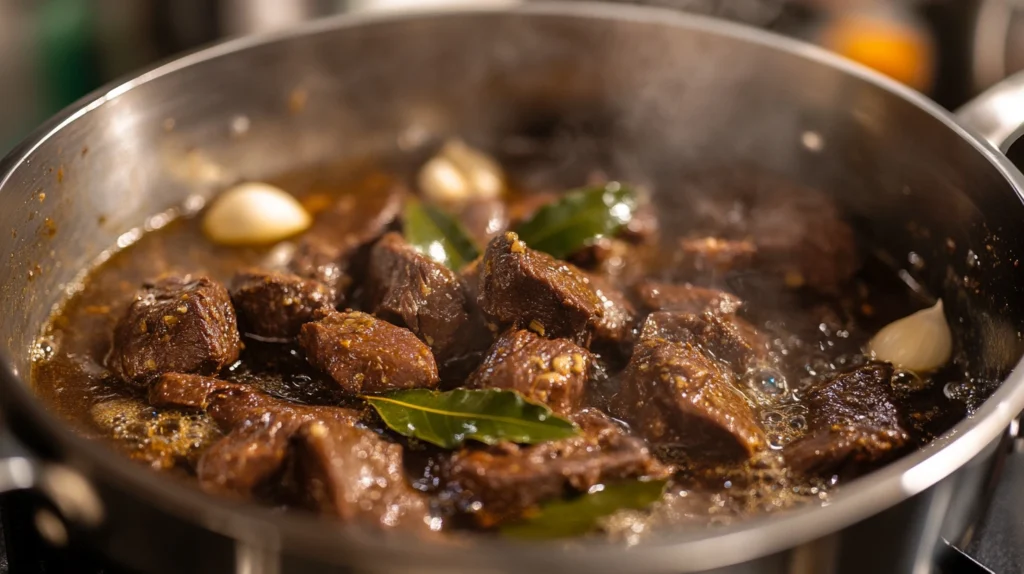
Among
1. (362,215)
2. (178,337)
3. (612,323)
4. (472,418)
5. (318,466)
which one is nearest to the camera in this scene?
(318,466)

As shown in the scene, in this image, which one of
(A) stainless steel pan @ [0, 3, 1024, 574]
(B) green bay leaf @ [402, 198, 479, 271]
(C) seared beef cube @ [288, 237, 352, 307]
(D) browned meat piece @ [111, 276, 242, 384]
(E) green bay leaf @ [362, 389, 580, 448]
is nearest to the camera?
(A) stainless steel pan @ [0, 3, 1024, 574]

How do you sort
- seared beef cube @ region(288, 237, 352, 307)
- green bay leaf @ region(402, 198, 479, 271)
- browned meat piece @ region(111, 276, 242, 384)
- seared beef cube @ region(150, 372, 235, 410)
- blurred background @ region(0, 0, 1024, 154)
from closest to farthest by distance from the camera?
seared beef cube @ region(150, 372, 235, 410) < browned meat piece @ region(111, 276, 242, 384) < seared beef cube @ region(288, 237, 352, 307) < green bay leaf @ region(402, 198, 479, 271) < blurred background @ region(0, 0, 1024, 154)

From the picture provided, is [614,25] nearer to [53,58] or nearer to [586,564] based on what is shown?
[586,564]

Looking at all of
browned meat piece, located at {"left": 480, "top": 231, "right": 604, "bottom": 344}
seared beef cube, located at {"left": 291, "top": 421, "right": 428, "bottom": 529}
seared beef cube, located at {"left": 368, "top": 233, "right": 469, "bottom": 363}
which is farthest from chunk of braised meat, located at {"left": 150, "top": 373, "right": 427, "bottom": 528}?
browned meat piece, located at {"left": 480, "top": 231, "right": 604, "bottom": 344}

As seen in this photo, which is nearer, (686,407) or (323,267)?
(686,407)

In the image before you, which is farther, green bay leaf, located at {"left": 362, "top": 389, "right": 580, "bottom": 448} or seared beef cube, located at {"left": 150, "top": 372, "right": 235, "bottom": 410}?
seared beef cube, located at {"left": 150, "top": 372, "right": 235, "bottom": 410}

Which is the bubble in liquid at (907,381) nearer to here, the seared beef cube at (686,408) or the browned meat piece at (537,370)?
the seared beef cube at (686,408)

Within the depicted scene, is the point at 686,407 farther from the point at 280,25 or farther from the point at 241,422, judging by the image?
the point at 280,25

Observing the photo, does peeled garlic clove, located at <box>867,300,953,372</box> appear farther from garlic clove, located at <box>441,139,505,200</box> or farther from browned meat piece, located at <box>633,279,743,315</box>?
garlic clove, located at <box>441,139,505,200</box>

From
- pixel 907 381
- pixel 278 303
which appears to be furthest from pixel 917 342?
pixel 278 303
